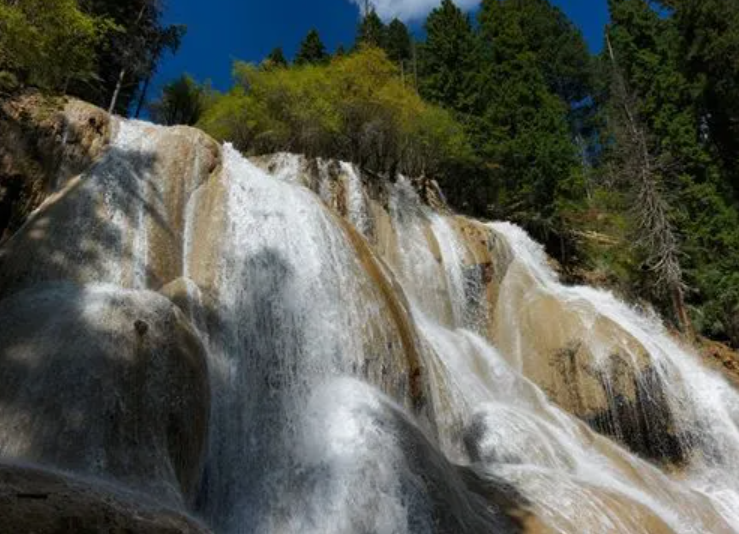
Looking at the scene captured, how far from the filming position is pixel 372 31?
39.2 meters

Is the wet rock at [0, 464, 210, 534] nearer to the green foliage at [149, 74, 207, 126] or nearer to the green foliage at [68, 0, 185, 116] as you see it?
the green foliage at [68, 0, 185, 116]

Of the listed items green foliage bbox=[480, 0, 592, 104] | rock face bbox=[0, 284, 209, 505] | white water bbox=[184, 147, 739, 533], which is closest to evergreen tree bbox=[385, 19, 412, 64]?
green foliage bbox=[480, 0, 592, 104]

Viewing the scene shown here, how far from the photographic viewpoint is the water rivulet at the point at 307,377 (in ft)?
24.4

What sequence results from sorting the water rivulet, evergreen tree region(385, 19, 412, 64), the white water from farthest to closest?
evergreen tree region(385, 19, 412, 64)
the white water
the water rivulet

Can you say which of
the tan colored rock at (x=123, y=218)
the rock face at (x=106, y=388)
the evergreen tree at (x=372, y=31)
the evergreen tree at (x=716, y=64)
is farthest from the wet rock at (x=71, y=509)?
the evergreen tree at (x=372, y=31)

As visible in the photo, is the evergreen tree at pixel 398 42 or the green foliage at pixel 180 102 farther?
the evergreen tree at pixel 398 42

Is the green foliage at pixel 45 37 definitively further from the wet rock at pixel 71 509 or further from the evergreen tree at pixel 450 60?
the evergreen tree at pixel 450 60

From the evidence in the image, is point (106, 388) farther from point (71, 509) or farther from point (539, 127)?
point (539, 127)

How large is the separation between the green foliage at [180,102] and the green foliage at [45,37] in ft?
63.9

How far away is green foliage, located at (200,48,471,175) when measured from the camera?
986 inches

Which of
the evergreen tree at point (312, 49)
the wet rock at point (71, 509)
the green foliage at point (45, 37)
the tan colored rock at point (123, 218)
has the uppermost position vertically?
the evergreen tree at point (312, 49)

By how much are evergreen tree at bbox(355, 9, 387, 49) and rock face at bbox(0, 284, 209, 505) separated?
29304 mm

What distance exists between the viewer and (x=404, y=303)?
1349 cm

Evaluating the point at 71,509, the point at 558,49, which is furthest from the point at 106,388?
the point at 558,49
